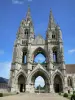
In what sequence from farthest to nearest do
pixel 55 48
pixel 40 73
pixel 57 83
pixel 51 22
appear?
pixel 51 22 → pixel 55 48 → pixel 40 73 → pixel 57 83

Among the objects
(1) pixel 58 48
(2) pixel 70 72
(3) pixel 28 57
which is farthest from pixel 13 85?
(2) pixel 70 72

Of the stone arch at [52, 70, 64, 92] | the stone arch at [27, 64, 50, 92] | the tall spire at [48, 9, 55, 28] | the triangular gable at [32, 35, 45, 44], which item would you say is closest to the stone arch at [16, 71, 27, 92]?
the stone arch at [27, 64, 50, 92]

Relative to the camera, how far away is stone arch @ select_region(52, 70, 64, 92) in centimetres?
3796

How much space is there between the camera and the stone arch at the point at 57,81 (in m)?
38.0

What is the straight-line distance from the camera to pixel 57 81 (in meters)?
39.5

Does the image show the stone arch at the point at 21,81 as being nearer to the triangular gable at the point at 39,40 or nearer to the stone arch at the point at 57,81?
the stone arch at the point at 57,81

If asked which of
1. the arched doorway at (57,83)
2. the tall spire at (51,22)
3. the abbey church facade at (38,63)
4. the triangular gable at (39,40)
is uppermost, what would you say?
the tall spire at (51,22)

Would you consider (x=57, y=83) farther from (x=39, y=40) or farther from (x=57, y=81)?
(x=39, y=40)

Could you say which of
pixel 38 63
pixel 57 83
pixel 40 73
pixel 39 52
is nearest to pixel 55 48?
pixel 39 52

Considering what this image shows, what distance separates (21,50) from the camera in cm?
4309

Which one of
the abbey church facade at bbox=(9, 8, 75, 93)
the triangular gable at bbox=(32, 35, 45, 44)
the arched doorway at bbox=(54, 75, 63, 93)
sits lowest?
the arched doorway at bbox=(54, 75, 63, 93)

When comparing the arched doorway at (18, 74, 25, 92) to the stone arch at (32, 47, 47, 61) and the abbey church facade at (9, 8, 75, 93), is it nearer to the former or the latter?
the abbey church facade at (9, 8, 75, 93)

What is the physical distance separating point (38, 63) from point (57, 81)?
25.4ft

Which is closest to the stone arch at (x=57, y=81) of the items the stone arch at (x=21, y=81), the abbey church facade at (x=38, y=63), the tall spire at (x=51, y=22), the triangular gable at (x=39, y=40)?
the abbey church facade at (x=38, y=63)
